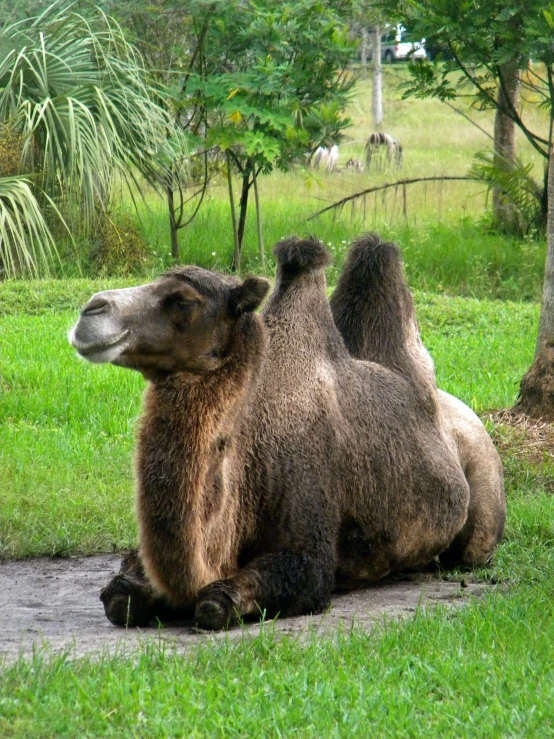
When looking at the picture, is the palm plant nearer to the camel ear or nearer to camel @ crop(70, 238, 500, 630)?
camel @ crop(70, 238, 500, 630)

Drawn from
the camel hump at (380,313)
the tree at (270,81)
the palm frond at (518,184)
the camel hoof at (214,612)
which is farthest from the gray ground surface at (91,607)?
the palm frond at (518,184)

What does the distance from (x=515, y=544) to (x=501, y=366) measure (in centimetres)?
429

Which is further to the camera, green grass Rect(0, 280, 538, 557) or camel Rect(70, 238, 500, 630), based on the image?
green grass Rect(0, 280, 538, 557)

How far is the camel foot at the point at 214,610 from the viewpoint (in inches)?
174

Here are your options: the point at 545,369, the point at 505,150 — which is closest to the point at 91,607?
the point at 545,369

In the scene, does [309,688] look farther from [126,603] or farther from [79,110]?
[79,110]

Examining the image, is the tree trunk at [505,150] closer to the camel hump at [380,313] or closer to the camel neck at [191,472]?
the camel hump at [380,313]

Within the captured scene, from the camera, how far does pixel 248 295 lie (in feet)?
15.6

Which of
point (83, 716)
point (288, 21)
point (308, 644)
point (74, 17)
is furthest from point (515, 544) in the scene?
point (74, 17)

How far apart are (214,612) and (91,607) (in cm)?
87

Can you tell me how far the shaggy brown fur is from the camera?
5.88 meters

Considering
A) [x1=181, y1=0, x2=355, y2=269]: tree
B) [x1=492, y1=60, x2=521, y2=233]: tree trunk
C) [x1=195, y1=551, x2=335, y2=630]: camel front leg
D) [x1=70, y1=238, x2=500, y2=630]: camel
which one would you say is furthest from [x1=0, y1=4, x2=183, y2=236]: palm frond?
[x1=195, y1=551, x2=335, y2=630]: camel front leg

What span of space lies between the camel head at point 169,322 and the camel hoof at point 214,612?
902mm

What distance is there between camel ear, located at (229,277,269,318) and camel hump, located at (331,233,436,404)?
4.07 feet
